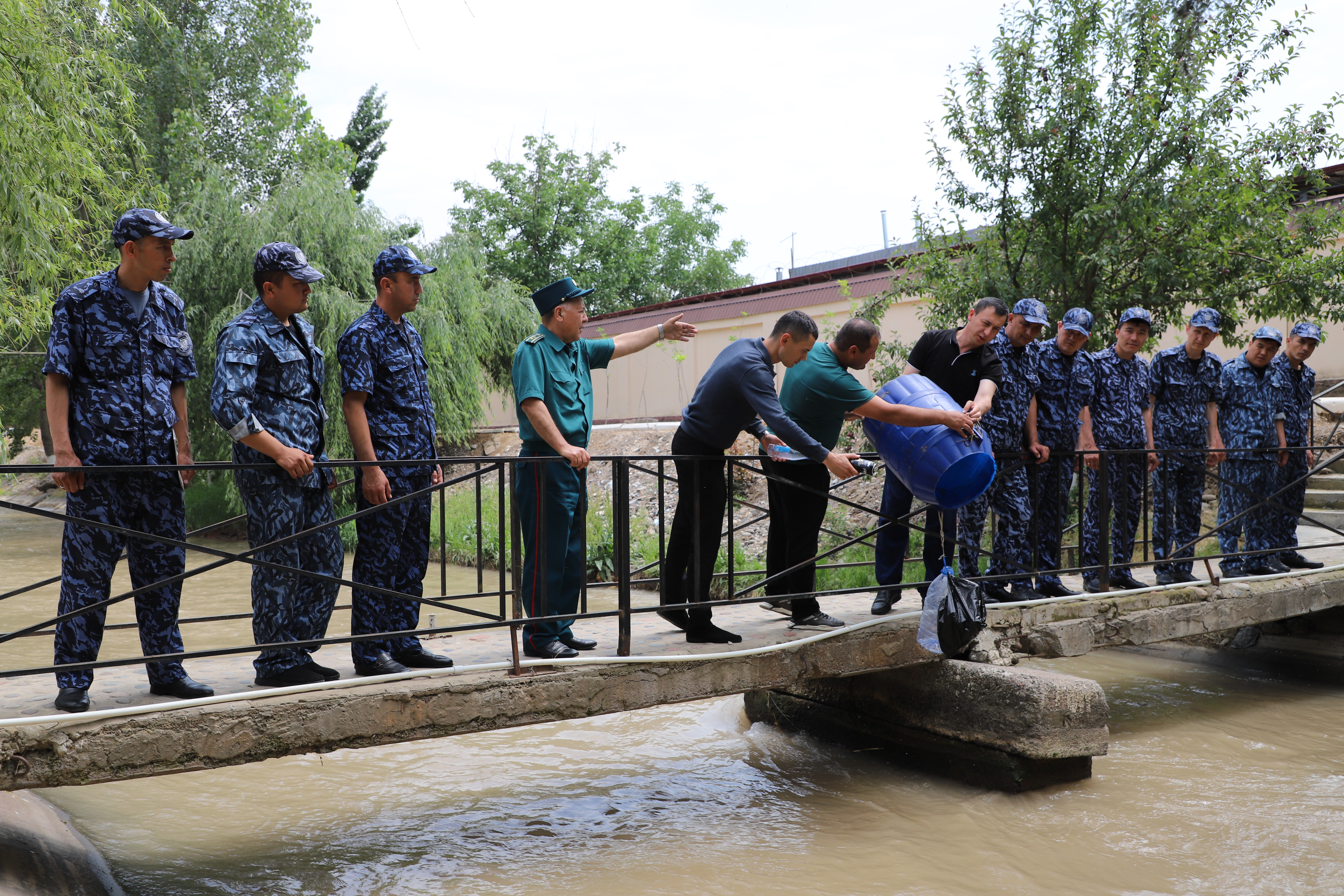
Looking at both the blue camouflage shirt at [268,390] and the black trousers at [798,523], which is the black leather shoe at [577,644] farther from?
the blue camouflage shirt at [268,390]

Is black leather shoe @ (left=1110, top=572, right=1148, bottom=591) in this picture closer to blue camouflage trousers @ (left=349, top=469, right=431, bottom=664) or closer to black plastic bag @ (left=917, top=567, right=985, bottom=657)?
black plastic bag @ (left=917, top=567, right=985, bottom=657)

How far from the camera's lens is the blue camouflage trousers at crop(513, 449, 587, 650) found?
386 centimetres

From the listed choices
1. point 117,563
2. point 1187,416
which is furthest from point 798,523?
point 1187,416

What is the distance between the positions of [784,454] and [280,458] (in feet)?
7.09

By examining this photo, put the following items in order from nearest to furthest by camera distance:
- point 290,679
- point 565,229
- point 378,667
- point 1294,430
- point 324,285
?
point 290,679 → point 378,667 → point 1294,430 → point 324,285 → point 565,229

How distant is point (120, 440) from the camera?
3.14 metres

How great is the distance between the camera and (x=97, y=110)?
921 centimetres

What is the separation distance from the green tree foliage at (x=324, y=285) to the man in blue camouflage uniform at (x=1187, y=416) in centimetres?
973

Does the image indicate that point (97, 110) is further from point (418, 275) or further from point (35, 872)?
point (35, 872)

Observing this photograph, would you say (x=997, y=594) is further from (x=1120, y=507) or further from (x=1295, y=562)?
(x=1295, y=562)

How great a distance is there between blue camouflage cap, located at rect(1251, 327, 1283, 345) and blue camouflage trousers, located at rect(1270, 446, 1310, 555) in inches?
29.3

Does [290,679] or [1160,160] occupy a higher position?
[1160,160]

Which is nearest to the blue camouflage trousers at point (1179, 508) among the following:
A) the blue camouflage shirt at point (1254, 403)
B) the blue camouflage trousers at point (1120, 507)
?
the blue camouflage trousers at point (1120, 507)

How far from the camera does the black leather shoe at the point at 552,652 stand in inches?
150
